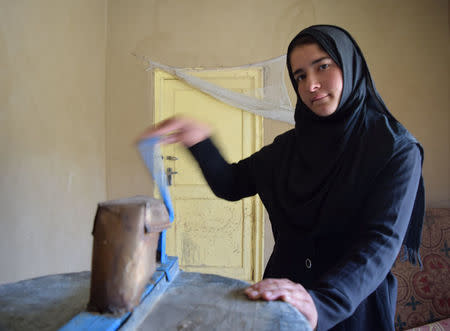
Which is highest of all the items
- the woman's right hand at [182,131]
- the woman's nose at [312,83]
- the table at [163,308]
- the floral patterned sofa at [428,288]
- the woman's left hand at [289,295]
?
the woman's nose at [312,83]

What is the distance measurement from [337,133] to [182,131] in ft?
1.59

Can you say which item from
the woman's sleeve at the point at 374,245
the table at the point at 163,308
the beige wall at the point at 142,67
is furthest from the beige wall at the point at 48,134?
the woman's sleeve at the point at 374,245

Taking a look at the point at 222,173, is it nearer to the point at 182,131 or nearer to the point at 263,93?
the point at 182,131

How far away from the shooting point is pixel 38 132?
1835 mm

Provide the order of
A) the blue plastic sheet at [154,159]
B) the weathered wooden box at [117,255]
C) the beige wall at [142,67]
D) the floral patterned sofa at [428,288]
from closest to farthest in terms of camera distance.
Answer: the weathered wooden box at [117,255] → the blue plastic sheet at [154,159] → the floral patterned sofa at [428,288] → the beige wall at [142,67]

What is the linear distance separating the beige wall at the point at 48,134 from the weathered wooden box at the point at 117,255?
1.38 meters

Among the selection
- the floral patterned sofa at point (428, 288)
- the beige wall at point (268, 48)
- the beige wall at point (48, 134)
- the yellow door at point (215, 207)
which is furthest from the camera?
the yellow door at point (215, 207)

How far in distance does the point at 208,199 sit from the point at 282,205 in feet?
6.67

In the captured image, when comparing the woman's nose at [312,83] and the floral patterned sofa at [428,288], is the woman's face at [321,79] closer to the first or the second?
the woman's nose at [312,83]

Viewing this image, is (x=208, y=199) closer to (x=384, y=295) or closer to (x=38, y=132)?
(x=38, y=132)

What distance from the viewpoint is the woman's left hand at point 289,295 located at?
1.91ft

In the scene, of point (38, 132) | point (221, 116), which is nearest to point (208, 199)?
point (221, 116)

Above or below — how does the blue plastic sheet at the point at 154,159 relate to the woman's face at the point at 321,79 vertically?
below

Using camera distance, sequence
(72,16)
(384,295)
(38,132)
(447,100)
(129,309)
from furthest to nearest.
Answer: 1. (447,100)
2. (72,16)
3. (38,132)
4. (384,295)
5. (129,309)
